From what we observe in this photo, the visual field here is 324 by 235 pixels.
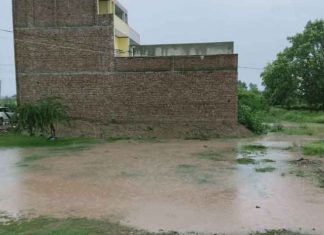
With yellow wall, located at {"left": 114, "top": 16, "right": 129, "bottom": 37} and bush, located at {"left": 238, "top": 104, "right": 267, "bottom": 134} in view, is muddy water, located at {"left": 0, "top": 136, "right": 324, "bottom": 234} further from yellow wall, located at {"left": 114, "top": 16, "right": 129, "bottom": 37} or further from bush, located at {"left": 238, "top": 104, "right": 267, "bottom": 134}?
yellow wall, located at {"left": 114, "top": 16, "right": 129, "bottom": 37}

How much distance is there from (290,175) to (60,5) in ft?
56.0

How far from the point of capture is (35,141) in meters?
20.7

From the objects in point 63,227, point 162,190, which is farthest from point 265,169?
point 63,227

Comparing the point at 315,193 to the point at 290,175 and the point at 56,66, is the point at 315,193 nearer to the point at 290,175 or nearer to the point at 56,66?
the point at 290,175

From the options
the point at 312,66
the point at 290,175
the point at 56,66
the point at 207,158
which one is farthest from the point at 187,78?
the point at 312,66

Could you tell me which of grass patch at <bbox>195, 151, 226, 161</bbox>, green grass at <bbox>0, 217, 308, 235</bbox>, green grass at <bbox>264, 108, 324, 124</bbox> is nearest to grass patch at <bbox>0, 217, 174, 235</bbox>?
green grass at <bbox>0, 217, 308, 235</bbox>

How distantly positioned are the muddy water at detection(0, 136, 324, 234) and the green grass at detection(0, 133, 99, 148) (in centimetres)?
352

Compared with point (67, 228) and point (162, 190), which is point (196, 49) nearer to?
point (162, 190)

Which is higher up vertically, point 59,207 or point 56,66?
point 56,66

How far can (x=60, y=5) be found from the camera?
24.2 m

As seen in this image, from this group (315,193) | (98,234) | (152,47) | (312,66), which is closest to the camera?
(98,234)

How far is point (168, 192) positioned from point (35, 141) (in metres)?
12.4

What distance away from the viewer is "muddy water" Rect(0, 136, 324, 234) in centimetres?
762

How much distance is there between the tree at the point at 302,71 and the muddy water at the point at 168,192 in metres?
26.9
